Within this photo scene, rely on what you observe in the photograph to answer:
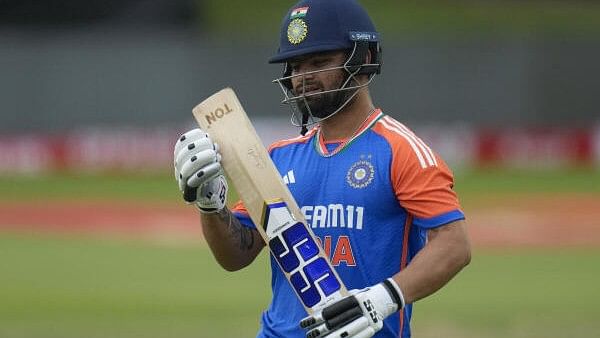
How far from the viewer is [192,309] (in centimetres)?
1212

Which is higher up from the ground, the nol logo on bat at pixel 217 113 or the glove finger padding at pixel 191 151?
the nol logo on bat at pixel 217 113

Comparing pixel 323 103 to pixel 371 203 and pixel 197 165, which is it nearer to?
pixel 371 203

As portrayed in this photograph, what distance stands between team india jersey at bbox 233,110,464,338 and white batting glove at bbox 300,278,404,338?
0.89 ft

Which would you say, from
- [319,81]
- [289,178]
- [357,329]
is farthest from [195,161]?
[357,329]

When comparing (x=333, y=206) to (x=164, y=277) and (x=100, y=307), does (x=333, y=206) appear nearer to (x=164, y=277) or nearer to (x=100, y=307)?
(x=100, y=307)

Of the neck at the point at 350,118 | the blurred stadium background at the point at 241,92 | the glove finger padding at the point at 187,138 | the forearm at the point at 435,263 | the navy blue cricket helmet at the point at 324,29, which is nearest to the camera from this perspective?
the forearm at the point at 435,263

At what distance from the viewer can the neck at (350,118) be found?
4711 mm

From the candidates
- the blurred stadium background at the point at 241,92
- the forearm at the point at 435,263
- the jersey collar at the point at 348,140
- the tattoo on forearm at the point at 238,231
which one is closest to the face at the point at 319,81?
the jersey collar at the point at 348,140

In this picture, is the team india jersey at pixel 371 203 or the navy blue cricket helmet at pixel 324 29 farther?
the navy blue cricket helmet at pixel 324 29

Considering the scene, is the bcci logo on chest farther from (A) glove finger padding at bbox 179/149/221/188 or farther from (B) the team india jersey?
(A) glove finger padding at bbox 179/149/221/188

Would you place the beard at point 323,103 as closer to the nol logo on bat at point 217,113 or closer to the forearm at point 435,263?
the nol logo on bat at point 217,113

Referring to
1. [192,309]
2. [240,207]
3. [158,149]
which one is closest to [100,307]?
[192,309]

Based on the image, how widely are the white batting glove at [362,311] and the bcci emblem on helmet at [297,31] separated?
990mm

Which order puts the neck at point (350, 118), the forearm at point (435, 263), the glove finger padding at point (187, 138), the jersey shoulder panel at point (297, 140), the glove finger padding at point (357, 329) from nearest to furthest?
the glove finger padding at point (357, 329)
the forearm at point (435, 263)
the glove finger padding at point (187, 138)
the neck at point (350, 118)
the jersey shoulder panel at point (297, 140)
